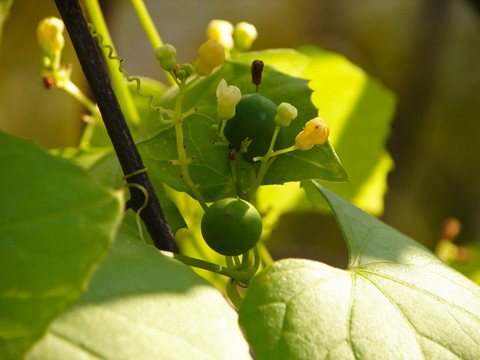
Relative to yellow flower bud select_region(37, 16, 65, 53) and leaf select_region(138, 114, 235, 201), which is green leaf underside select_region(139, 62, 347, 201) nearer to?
leaf select_region(138, 114, 235, 201)

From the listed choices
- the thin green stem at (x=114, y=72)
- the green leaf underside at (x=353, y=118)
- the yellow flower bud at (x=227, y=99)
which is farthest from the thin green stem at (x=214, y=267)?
the green leaf underside at (x=353, y=118)

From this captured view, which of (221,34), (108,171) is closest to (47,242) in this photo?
(108,171)

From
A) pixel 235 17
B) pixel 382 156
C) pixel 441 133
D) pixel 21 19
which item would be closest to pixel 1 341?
pixel 382 156

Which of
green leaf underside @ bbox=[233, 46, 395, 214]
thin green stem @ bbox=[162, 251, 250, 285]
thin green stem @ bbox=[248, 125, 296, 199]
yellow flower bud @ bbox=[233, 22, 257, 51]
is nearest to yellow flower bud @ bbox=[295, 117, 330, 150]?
thin green stem @ bbox=[248, 125, 296, 199]

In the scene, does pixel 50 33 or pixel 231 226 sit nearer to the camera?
pixel 231 226

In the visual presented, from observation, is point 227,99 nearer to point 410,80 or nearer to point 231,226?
point 231,226

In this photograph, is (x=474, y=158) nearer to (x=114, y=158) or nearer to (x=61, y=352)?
(x=114, y=158)

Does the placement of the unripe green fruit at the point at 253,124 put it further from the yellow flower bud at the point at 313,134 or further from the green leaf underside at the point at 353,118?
the green leaf underside at the point at 353,118
